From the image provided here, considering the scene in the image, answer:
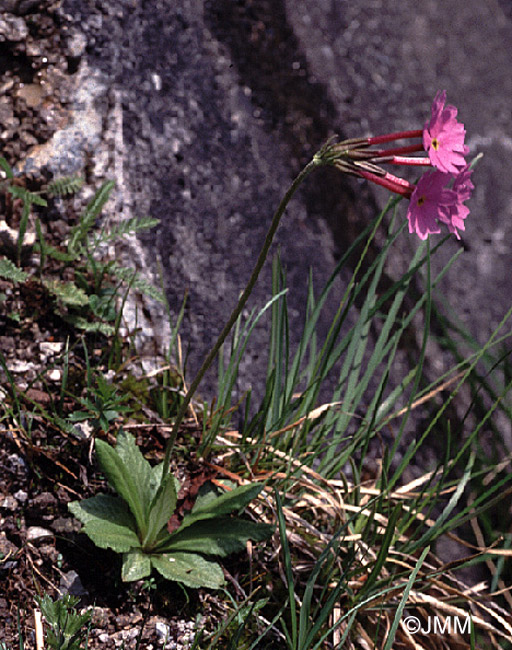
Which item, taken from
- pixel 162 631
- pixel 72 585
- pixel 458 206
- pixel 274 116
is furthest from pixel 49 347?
pixel 274 116

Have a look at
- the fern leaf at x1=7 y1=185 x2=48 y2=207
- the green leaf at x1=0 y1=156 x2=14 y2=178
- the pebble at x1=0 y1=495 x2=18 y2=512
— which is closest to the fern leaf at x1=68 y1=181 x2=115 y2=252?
the fern leaf at x1=7 y1=185 x2=48 y2=207

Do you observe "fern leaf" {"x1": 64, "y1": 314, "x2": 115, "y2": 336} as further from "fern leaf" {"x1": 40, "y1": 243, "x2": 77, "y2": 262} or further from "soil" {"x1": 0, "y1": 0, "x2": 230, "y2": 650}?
"fern leaf" {"x1": 40, "y1": 243, "x2": 77, "y2": 262}

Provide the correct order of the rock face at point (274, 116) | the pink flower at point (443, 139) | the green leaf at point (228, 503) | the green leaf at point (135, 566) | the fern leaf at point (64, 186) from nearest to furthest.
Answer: the pink flower at point (443, 139)
the green leaf at point (135, 566)
the green leaf at point (228, 503)
the fern leaf at point (64, 186)
the rock face at point (274, 116)

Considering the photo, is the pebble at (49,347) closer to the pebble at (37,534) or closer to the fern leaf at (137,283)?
the fern leaf at (137,283)

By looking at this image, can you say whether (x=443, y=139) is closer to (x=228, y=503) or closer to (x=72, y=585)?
(x=228, y=503)

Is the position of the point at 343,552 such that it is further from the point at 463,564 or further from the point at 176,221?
the point at 176,221

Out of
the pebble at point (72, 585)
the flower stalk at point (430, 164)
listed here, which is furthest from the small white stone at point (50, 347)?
the flower stalk at point (430, 164)
